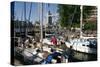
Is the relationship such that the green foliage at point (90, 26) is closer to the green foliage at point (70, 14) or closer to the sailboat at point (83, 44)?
the green foliage at point (70, 14)

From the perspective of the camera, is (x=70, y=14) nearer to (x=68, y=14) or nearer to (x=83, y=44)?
(x=68, y=14)

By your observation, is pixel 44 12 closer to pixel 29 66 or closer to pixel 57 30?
pixel 57 30

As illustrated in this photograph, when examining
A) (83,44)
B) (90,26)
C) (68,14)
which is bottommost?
(83,44)

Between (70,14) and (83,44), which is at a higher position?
(70,14)

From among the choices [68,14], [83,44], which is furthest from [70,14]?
[83,44]

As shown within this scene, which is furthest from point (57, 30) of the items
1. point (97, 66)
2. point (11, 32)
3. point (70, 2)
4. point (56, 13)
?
point (97, 66)

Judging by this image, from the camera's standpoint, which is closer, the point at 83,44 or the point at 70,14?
the point at 70,14

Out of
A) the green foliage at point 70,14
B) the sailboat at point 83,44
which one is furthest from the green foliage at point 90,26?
the sailboat at point 83,44

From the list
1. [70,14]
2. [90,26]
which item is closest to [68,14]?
[70,14]

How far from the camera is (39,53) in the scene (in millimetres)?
2828

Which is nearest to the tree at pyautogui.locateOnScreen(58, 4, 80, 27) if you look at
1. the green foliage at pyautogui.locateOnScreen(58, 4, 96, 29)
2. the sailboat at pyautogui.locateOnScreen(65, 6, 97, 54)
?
the green foliage at pyautogui.locateOnScreen(58, 4, 96, 29)

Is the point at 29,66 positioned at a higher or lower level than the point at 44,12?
lower
